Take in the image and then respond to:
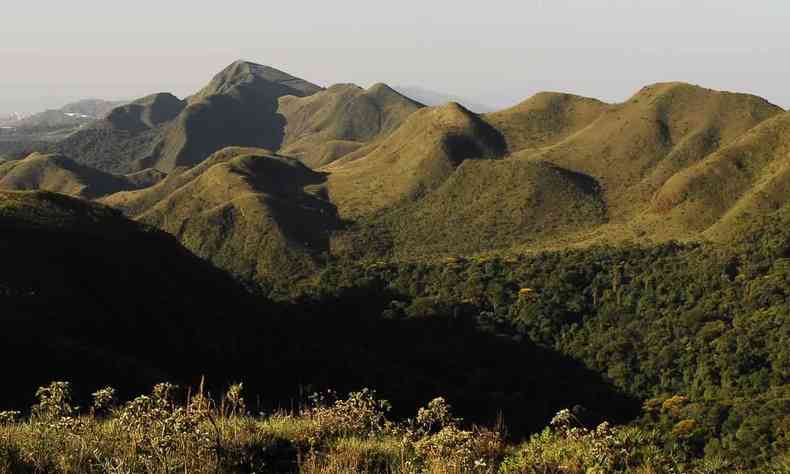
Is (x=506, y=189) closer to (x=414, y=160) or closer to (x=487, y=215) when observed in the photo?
(x=487, y=215)

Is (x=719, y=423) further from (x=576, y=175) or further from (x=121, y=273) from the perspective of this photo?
(x=576, y=175)

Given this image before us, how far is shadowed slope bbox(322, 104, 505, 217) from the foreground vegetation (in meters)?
130

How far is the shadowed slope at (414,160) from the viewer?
147 meters

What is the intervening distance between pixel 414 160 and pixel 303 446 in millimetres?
152096

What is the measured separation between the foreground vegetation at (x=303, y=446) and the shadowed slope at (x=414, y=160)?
130m

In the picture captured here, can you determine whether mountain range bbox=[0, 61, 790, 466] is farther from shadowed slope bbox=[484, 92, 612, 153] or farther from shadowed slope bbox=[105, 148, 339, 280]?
shadowed slope bbox=[484, 92, 612, 153]

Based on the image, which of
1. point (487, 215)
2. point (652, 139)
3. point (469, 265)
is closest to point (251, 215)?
point (487, 215)

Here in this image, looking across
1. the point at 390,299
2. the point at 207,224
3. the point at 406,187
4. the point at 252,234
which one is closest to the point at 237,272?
the point at 252,234

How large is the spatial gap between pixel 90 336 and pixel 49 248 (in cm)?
1812

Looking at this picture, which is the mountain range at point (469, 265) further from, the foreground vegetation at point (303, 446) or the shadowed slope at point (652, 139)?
the foreground vegetation at point (303, 446)

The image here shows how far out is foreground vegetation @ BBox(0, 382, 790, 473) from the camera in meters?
8.38

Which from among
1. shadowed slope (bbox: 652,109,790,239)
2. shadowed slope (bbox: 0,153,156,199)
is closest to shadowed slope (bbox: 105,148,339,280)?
shadowed slope (bbox: 0,153,156,199)

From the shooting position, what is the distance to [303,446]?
993 cm

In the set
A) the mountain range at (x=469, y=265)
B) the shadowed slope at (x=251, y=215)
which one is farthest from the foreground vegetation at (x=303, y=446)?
the shadowed slope at (x=251, y=215)
